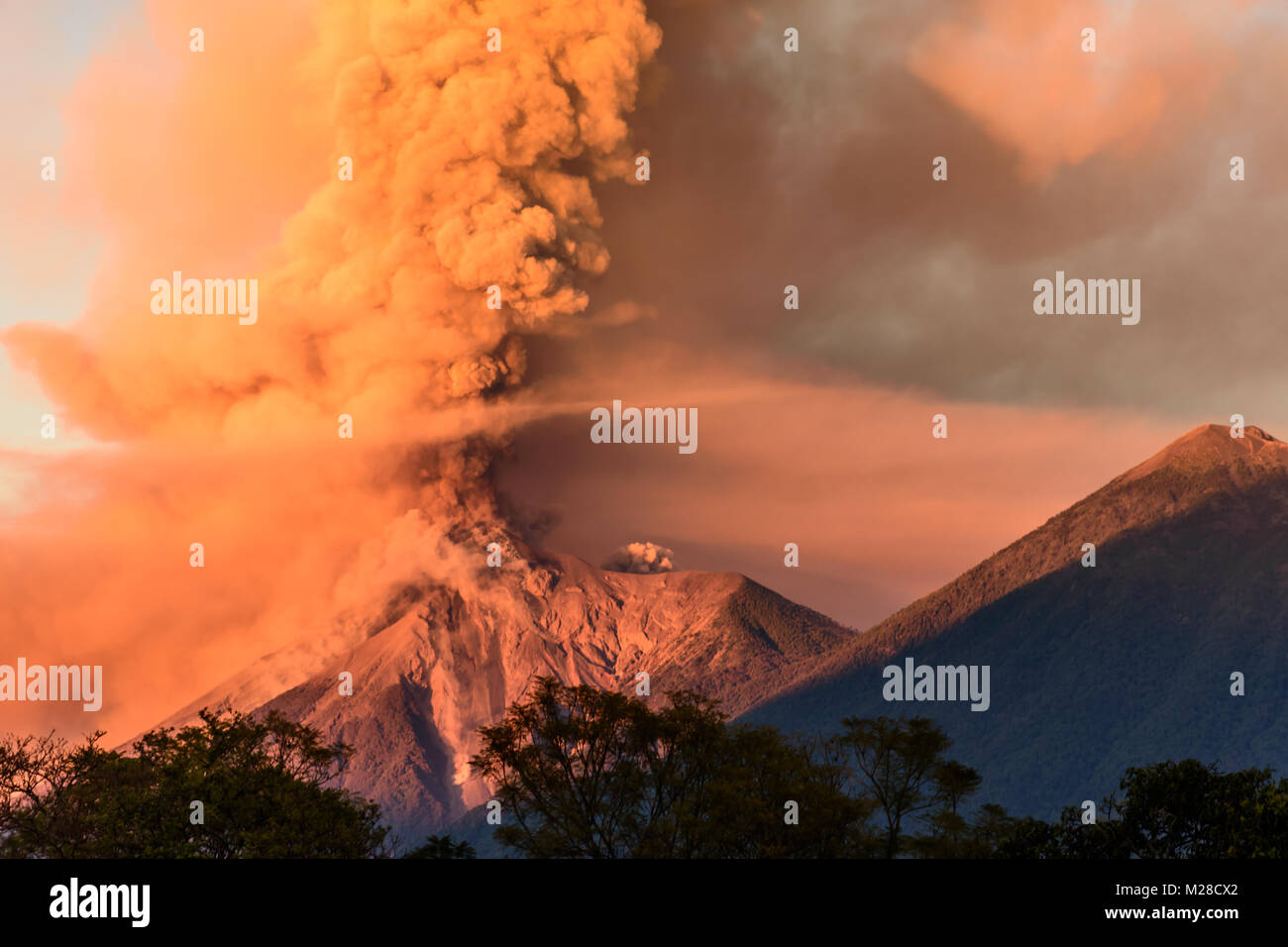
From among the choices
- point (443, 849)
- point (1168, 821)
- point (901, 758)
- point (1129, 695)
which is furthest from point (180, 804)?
point (1129, 695)

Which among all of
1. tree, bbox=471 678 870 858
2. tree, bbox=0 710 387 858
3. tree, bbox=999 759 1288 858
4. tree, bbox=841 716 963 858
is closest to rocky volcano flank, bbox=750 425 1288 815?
tree, bbox=841 716 963 858

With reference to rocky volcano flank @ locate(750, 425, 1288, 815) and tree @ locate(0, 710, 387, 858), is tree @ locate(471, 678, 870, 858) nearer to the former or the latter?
tree @ locate(0, 710, 387, 858)

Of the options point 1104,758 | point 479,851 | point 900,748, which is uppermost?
point 900,748
